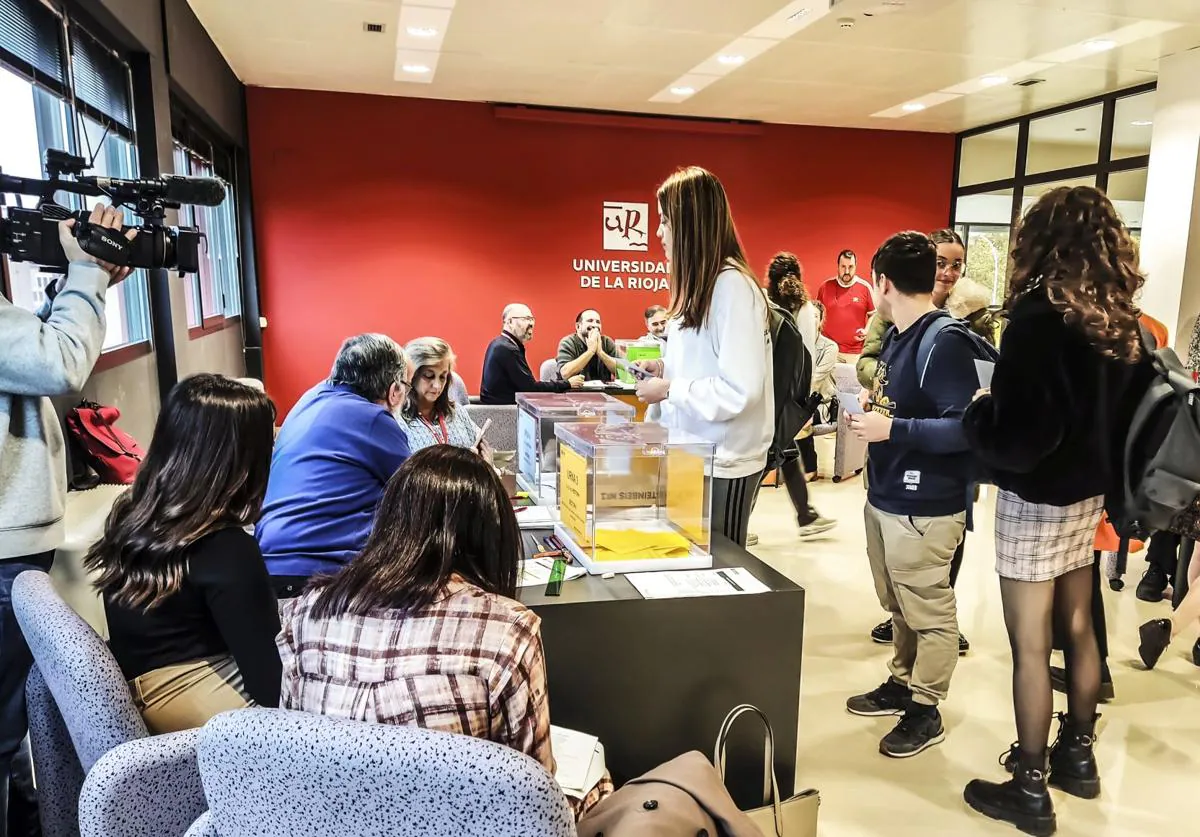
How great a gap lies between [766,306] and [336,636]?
1491 millimetres

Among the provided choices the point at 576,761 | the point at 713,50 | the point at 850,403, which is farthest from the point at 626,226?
the point at 576,761

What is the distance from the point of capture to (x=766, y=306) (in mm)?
2205

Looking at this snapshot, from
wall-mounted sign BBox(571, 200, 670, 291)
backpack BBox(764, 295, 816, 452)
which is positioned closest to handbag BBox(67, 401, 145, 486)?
backpack BBox(764, 295, 816, 452)

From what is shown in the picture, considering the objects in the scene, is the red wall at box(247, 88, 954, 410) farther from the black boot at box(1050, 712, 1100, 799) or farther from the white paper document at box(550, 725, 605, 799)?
the white paper document at box(550, 725, 605, 799)

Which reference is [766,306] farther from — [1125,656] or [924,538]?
[1125,656]

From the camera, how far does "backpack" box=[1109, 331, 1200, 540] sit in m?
1.75

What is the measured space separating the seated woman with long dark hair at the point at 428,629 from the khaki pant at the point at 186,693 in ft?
1.13

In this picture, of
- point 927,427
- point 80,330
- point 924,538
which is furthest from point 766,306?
point 80,330

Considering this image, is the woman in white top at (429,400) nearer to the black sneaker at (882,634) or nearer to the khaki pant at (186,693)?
the khaki pant at (186,693)

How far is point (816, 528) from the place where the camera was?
4.66 meters

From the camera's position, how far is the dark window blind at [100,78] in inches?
126

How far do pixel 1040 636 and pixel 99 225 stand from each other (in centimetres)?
240

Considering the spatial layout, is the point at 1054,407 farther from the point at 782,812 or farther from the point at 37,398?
the point at 37,398

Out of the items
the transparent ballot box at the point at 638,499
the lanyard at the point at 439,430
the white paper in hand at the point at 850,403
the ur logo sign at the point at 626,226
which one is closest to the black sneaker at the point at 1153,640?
the white paper in hand at the point at 850,403
